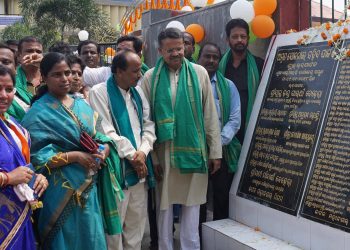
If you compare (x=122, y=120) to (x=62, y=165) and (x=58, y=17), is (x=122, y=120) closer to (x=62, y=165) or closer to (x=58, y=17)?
(x=62, y=165)

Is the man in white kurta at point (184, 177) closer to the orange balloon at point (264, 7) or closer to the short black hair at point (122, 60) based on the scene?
the short black hair at point (122, 60)

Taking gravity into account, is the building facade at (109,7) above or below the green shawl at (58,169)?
above

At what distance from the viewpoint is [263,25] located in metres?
4.32

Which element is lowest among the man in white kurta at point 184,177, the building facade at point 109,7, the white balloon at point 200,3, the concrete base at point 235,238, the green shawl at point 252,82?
the concrete base at point 235,238

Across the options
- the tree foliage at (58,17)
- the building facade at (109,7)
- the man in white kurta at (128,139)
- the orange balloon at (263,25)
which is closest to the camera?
the man in white kurta at (128,139)

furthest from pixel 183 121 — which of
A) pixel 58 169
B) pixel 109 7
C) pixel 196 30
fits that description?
pixel 109 7

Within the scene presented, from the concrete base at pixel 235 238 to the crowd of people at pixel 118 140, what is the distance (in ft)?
0.67

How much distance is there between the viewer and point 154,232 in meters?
4.39

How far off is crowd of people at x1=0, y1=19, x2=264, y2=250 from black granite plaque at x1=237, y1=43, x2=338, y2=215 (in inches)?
9.1

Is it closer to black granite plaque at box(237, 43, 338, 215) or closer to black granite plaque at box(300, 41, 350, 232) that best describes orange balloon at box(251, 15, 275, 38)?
black granite plaque at box(237, 43, 338, 215)

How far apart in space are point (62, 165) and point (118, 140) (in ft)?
1.74

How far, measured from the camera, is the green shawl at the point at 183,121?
11.8 ft

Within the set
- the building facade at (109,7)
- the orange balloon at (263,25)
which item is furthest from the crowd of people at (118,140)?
the building facade at (109,7)

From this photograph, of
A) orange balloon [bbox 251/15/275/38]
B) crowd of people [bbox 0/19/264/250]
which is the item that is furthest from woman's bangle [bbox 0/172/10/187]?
orange balloon [bbox 251/15/275/38]
